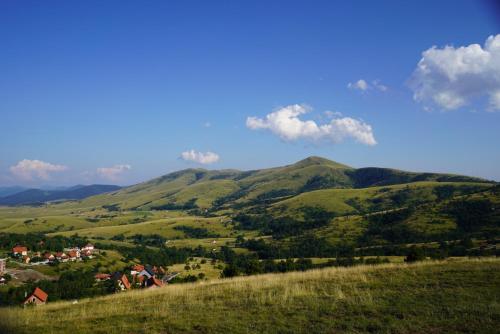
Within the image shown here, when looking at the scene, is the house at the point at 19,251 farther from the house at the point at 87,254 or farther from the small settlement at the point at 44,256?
the house at the point at 87,254

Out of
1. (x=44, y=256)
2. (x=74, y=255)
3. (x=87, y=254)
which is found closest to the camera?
(x=44, y=256)

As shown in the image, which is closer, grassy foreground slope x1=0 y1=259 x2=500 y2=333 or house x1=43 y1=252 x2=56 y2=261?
grassy foreground slope x1=0 y1=259 x2=500 y2=333

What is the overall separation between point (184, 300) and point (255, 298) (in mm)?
3559

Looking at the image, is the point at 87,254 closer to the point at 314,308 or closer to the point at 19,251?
the point at 19,251

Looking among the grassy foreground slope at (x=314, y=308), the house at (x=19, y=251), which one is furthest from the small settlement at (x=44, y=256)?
the grassy foreground slope at (x=314, y=308)

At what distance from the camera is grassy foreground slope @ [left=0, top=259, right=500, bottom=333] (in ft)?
40.9

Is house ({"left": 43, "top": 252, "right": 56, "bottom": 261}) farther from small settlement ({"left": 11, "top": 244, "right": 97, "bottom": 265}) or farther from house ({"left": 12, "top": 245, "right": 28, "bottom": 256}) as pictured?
house ({"left": 12, "top": 245, "right": 28, "bottom": 256})

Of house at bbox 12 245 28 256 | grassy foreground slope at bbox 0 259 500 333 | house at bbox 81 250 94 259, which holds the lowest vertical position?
house at bbox 81 250 94 259

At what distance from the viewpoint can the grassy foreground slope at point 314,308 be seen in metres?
12.5

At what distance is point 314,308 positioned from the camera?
14.7 meters

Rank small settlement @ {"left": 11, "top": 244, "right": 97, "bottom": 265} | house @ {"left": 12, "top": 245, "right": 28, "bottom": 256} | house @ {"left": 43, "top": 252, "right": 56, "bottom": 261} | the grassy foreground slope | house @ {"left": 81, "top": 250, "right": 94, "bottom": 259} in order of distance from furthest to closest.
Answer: house @ {"left": 81, "top": 250, "right": 94, "bottom": 259} → house @ {"left": 12, "top": 245, "right": 28, "bottom": 256} → house @ {"left": 43, "top": 252, "right": 56, "bottom": 261} → small settlement @ {"left": 11, "top": 244, "right": 97, "bottom": 265} → the grassy foreground slope

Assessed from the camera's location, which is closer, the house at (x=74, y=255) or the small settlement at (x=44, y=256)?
the small settlement at (x=44, y=256)

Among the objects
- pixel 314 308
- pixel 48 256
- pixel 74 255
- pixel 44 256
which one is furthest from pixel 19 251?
pixel 314 308

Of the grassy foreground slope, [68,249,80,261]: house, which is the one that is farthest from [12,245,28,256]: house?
the grassy foreground slope
